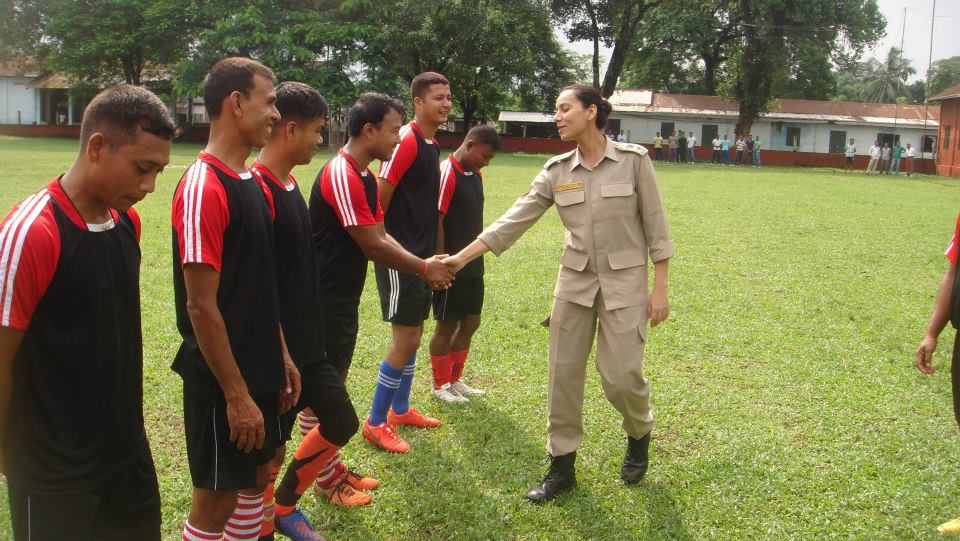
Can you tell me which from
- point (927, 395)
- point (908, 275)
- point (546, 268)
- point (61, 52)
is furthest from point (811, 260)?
point (61, 52)

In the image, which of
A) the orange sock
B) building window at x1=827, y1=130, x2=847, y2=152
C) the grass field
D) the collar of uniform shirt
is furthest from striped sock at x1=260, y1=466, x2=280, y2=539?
building window at x1=827, y1=130, x2=847, y2=152

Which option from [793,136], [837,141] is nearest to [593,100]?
[793,136]

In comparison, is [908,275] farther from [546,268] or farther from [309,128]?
[309,128]

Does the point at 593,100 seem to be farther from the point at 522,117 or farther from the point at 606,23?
the point at 522,117

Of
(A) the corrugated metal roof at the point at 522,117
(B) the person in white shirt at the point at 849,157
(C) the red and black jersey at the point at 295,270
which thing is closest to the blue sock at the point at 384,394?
(C) the red and black jersey at the point at 295,270

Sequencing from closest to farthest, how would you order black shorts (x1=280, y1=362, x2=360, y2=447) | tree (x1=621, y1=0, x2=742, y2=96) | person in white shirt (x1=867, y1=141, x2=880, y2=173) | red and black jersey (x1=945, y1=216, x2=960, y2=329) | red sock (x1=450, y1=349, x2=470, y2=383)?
black shorts (x1=280, y1=362, x2=360, y2=447) → red and black jersey (x1=945, y1=216, x2=960, y2=329) → red sock (x1=450, y1=349, x2=470, y2=383) → person in white shirt (x1=867, y1=141, x2=880, y2=173) → tree (x1=621, y1=0, x2=742, y2=96)

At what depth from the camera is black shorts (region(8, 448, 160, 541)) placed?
221 centimetres

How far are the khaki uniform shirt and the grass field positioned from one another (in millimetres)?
1068

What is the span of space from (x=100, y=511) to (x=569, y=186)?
270 centimetres

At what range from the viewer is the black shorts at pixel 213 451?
271cm

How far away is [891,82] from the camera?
8144cm

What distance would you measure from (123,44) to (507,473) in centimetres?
4212

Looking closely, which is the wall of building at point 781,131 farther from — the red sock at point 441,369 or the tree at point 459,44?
the red sock at point 441,369

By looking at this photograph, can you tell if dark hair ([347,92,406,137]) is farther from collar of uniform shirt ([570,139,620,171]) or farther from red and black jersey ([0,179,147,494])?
red and black jersey ([0,179,147,494])
